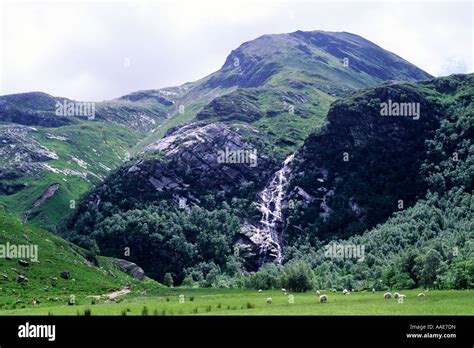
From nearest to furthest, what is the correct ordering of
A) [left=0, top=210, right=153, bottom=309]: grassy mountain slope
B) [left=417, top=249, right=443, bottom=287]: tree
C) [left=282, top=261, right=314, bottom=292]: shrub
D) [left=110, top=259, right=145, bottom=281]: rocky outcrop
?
[left=417, top=249, right=443, bottom=287]: tree, [left=0, top=210, right=153, bottom=309]: grassy mountain slope, [left=282, top=261, right=314, bottom=292]: shrub, [left=110, top=259, right=145, bottom=281]: rocky outcrop

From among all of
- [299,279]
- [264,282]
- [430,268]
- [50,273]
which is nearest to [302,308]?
[299,279]

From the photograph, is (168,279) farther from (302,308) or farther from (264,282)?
(302,308)

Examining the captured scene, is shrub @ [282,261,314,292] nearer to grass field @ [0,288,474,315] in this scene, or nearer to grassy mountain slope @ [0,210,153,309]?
grass field @ [0,288,474,315]

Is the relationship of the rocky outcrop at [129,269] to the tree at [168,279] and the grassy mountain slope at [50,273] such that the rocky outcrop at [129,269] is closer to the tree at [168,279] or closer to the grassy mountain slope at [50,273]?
the grassy mountain slope at [50,273]

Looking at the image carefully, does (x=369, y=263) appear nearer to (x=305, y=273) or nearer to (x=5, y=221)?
(x=305, y=273)

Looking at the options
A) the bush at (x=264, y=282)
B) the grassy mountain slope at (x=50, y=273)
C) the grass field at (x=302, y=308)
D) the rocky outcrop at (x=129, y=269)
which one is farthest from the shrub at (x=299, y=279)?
the rocky outcrop at (x=129, y=269)

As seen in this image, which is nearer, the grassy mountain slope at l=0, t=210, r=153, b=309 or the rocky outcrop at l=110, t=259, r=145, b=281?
the grassy mountain slope at l=0, t=210, r=153, b=309

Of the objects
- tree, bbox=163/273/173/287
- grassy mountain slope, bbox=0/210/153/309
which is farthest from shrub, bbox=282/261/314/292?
tree, bbox=163/273/173/287

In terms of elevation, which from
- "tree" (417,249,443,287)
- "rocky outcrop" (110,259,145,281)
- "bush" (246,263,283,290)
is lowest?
"rocky outcrop" (110,259,145,281)
